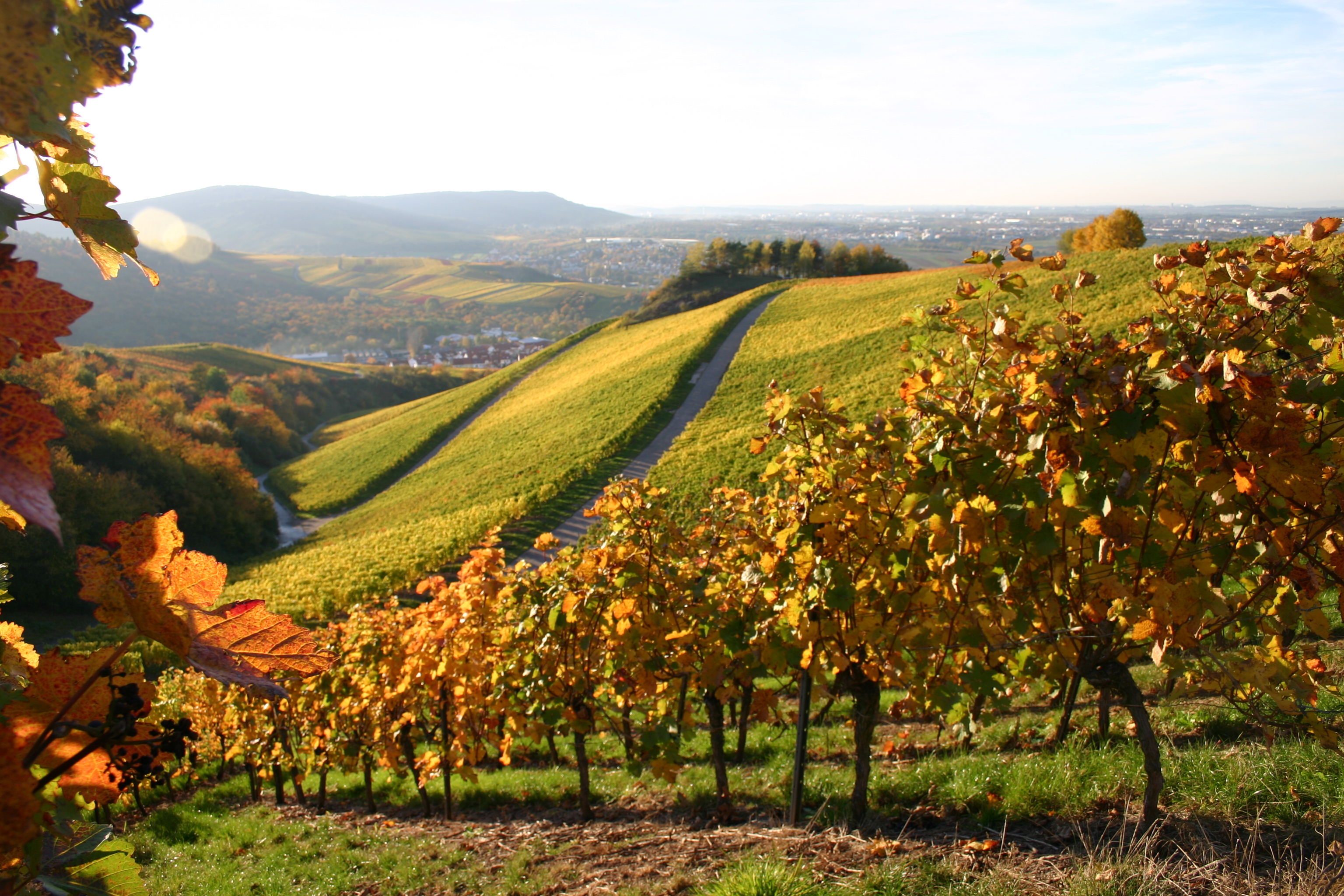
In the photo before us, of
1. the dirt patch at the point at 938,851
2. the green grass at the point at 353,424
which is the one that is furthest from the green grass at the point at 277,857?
the green grass at the point at 353,424

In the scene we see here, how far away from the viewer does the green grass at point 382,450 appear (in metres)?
37.2

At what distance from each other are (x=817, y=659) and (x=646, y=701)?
2645mm

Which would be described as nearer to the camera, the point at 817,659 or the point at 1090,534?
the point at 1090,534

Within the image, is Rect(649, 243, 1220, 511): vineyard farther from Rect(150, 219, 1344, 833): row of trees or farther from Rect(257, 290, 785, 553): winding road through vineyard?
Rect(150, 219, 1344, 833): row of trees

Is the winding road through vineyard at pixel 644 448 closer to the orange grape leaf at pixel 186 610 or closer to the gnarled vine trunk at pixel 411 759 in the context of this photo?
Answer: the gnarled vine trunk at pixel 411 759

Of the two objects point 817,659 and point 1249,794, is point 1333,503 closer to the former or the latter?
point 1249,794

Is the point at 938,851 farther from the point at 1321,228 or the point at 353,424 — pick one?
the point at 353,424

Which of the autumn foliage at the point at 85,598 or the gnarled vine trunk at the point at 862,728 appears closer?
the autumn foliage at the point at 85,598

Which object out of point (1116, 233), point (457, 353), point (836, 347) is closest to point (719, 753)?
point (836, 347)

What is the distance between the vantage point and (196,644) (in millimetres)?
1286

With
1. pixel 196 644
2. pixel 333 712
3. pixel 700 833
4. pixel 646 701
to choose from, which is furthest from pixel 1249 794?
pixel 333 712

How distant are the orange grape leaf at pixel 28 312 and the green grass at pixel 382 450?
125 feet

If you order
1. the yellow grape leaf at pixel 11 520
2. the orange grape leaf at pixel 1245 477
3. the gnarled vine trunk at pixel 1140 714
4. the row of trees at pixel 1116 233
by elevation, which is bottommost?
the gnarled vine trunk at pixel 1140 714

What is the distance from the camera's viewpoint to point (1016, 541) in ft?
9.12
